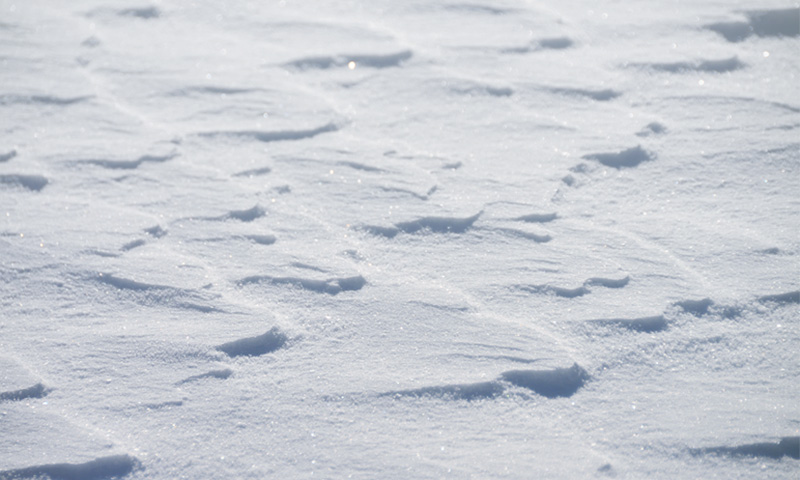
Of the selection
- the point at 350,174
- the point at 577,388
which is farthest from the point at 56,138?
the point at 577,388

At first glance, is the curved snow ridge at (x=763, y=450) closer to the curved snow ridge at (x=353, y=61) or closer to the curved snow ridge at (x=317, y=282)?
the curved snow ridge at (x=317, y=282)

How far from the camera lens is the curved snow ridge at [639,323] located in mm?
1474

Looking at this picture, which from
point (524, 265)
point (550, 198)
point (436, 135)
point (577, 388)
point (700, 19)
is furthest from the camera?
point (700, 19)

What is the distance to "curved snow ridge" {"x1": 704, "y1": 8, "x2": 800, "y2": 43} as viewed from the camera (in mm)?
2459

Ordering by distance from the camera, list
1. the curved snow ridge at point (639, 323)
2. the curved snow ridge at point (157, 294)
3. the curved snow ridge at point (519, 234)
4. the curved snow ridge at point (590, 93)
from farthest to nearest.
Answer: the curved snow ridge at point (590, 93) < the curved snow ridge at point (519, 234) < the curved snow ridge at point (157, 294) < the curved snow ridge at point (639, 323)

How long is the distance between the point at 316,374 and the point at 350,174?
0.69 metres

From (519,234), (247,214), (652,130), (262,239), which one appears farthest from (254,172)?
(652,130)

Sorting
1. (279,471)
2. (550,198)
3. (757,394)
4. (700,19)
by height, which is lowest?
(279,471)

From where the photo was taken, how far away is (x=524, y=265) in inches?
64.9

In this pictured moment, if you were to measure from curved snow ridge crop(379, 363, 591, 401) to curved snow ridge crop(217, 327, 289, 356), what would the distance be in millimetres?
239

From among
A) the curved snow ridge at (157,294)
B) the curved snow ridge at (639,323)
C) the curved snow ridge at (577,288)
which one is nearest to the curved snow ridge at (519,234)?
the curved snow ridge at (577,288)

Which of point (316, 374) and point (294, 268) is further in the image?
point (294, 268)

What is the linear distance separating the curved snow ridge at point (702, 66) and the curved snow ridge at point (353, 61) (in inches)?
28.6

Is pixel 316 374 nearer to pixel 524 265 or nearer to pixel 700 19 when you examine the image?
pixel 524 265
